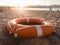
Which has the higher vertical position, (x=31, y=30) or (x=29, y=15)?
(x=31, y=30)

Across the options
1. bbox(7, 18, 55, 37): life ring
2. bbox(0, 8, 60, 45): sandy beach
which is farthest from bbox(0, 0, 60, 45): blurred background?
bbox(7, 18, 55, 37): life ring

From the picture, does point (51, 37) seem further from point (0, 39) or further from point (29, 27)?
point (0, 39)

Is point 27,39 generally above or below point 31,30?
below

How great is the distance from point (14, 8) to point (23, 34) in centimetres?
332

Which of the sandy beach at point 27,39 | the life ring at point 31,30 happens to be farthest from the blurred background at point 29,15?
the life ring at point 31,30

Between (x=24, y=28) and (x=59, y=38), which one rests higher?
(x=24, y=28)

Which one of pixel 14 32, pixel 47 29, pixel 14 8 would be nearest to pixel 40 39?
pixel 47 29

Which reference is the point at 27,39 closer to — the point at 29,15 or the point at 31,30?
the point at 31,30

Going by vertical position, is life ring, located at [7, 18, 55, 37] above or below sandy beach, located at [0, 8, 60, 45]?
above

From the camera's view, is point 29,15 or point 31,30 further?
point 29,15

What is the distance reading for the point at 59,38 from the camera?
17.6 feet

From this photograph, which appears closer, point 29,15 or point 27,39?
point 27,39

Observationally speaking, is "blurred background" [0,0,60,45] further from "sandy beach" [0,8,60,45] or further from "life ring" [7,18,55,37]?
"life ring" [7,18,55,37]

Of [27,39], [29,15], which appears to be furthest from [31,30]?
[29,15]
